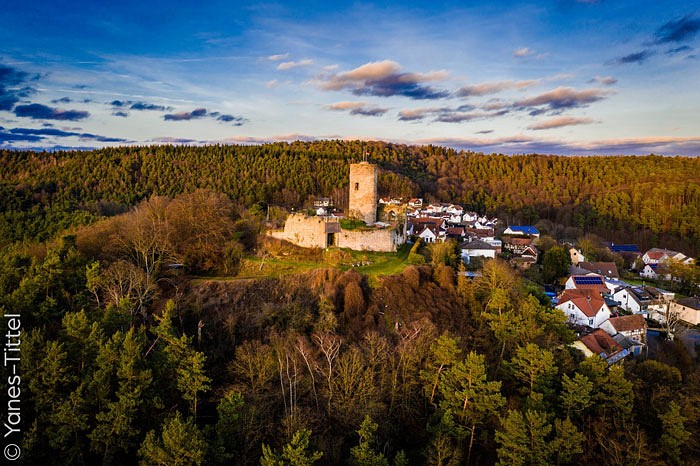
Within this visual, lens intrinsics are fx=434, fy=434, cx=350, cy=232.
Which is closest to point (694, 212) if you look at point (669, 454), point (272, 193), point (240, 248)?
point (272, 193)

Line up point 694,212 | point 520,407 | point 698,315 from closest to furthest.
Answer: point 520,407 < point 698,315 < point 694,212

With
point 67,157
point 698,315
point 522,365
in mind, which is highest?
point 67,157

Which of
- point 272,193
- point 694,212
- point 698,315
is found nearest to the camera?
point 698,315

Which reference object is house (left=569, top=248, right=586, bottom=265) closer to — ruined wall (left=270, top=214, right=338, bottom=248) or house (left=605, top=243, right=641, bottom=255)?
house (left=605, top=243, right=641, bottom=255)

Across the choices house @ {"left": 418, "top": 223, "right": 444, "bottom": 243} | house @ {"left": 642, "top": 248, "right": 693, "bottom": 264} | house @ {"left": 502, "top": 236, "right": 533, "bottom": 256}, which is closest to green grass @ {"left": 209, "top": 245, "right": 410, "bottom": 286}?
house @ {"left": 418, "top": 223, "right": 444, "bottom": 243}

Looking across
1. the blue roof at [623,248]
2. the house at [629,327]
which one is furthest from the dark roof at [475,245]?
the blue roof at [623,248]

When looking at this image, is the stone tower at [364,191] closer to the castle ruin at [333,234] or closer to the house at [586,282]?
the castle ruin at [333,234]

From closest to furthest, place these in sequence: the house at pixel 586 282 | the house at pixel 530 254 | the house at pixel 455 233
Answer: the house at pixel 586 282 → the house at pixel 530 254 → the house at pixel 455 233

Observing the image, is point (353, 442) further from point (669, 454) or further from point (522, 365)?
point (669, 454)
